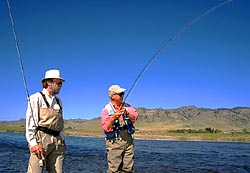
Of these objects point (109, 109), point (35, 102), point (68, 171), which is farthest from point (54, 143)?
point (68, 171)

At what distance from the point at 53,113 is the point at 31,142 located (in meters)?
0.54

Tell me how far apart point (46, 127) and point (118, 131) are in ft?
4.80

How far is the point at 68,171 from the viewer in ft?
50.5

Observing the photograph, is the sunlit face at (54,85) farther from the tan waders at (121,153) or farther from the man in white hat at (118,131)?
the tan waders at (121,153)

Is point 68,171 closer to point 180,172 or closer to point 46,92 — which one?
point 180,172

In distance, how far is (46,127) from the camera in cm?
540

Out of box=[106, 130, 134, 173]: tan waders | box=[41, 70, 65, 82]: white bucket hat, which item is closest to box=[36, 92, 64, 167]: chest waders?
box=[41, 70, 65, 82]: white bucket hat

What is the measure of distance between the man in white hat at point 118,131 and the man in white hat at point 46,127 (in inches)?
38.5

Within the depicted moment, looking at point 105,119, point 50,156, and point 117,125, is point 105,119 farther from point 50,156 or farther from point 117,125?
point 50,156

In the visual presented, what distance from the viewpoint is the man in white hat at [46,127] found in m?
5.31

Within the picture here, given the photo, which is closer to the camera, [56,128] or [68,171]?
[56,128]

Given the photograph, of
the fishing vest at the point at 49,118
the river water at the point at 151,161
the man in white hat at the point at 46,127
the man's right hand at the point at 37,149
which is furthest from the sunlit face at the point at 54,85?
the river water at the point at 151,161

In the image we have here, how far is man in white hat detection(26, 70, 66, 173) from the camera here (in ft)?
17.4

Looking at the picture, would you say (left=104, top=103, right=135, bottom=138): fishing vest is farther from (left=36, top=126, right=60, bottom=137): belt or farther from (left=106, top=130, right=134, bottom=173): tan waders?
(left=36, top=126, right=60, bottom=137): belt
